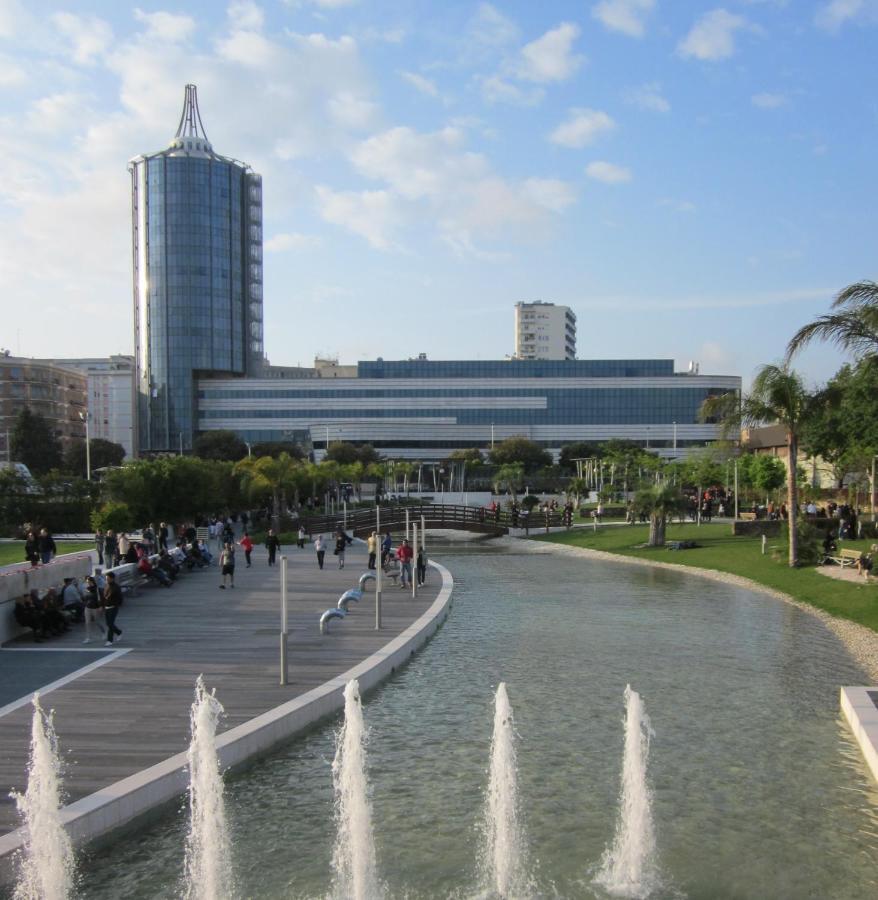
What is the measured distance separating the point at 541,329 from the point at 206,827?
609ft

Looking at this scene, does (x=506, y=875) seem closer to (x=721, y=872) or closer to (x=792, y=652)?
(x=721, y=872)

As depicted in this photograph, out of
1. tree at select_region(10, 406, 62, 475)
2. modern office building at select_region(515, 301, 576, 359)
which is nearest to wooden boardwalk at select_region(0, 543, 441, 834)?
tree at select_region(10, 406, 62, 475)

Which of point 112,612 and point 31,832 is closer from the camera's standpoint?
point 31,832

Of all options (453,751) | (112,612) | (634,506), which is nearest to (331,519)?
(634,506)

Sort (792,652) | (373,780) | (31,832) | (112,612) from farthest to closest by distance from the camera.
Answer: (792,652)
(112,612)
(373,780)
(31,832)

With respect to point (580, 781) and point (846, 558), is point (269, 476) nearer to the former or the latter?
point (846, 558)

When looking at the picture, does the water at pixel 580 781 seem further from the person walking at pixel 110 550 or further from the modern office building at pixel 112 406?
the modern office building at pixel 112 406

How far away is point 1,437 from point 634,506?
92.3 meters

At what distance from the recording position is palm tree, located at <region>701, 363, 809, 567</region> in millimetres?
32250

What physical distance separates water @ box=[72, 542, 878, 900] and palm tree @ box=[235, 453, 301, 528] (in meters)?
39.1

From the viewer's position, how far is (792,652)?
65.8 ft

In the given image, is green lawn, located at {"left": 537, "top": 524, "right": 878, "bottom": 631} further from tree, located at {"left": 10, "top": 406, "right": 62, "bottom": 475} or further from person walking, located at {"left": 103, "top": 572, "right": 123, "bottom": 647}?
tree, located at {"left": 10, "top": 406, "right": 62, "bottom": 475}

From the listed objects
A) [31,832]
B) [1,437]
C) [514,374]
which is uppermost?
[514,374]

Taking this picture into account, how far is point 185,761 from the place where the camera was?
11.1m
